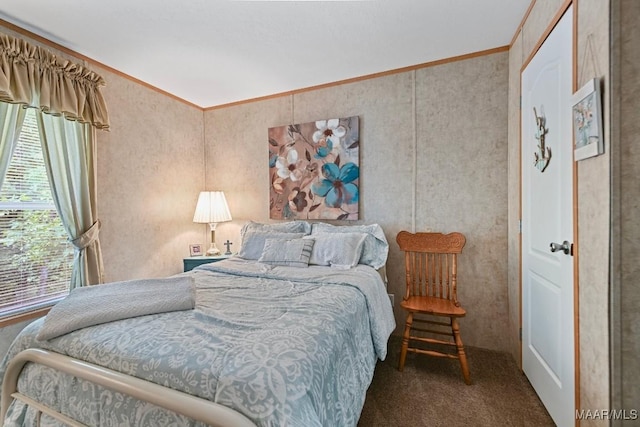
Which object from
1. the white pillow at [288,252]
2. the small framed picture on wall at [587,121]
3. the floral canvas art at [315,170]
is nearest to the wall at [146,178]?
the floral canvas art at [315,170]

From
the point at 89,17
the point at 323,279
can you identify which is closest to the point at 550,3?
the point at 323,279

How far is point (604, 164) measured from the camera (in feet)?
3.51

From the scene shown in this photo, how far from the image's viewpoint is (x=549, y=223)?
1572 millimetres

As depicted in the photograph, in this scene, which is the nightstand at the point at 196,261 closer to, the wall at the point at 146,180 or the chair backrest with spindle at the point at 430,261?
the wall at the point at 146,180

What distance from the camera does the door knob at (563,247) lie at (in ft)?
4.38

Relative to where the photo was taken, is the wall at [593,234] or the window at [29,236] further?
the window at [29,236]

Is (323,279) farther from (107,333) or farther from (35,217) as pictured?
(35,217)

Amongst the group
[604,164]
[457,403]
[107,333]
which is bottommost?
[457,403]

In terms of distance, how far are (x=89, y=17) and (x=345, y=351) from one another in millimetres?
2647

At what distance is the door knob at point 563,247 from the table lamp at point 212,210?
294cm

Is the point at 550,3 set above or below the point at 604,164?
above

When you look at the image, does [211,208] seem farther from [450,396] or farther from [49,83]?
[450,396]

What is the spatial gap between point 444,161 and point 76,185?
10.2 ft

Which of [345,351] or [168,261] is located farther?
A: [168,261]
